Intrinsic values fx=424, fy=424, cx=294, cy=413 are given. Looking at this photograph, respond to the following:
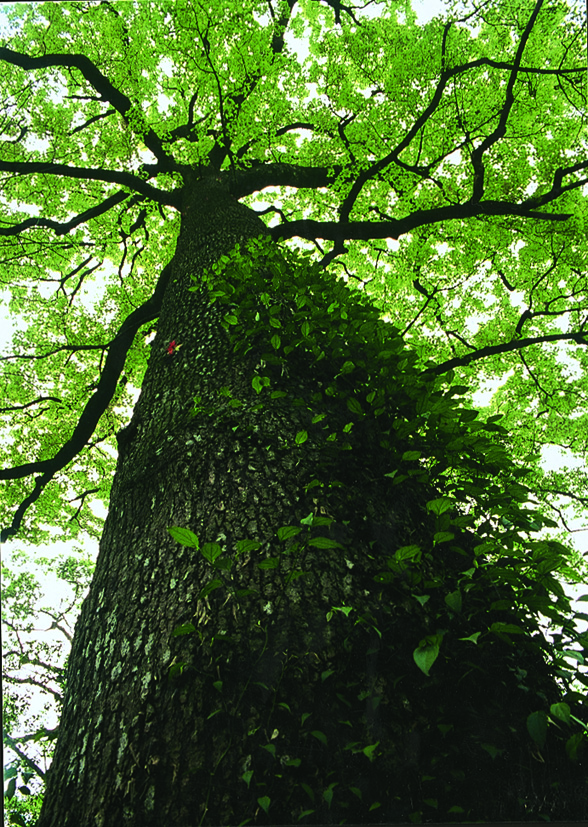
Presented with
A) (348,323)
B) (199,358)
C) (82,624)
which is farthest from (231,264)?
(82,624)

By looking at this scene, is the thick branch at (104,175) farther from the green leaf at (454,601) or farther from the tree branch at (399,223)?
the green leaf at (454,601)

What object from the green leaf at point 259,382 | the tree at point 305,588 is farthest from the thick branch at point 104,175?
the green leaf at point 259,382

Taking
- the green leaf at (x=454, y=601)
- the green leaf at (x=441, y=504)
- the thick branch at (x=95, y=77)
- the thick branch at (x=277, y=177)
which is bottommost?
the green leaf at (x=454, y=601)

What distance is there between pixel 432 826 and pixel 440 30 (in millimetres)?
7904

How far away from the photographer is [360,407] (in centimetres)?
179

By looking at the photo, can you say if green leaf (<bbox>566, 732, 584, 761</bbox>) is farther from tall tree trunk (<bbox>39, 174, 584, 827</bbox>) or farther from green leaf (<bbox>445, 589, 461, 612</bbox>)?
green leaf (<bbox>445, 589, 461, 612</bbox>)

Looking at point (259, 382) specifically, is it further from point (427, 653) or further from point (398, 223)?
point (398, 223)

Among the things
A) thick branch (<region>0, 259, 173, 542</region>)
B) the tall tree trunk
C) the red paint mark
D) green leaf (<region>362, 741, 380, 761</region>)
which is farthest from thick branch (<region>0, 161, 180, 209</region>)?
green leaf (<region>362, 741, 380, 761</region>)

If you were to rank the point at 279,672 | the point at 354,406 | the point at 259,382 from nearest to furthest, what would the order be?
the point at 279,672, the point at 354,406, the point at 259,382

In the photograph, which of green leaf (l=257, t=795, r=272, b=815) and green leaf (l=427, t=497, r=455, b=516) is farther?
green leaf (l=427, t=497, r=455, b=516)

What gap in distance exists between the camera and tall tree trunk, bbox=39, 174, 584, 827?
3.18 feet

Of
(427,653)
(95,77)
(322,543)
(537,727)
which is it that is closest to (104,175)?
(95,77)

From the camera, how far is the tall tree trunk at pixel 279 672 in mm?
968

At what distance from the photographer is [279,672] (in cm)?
108
